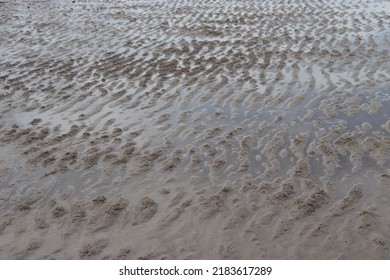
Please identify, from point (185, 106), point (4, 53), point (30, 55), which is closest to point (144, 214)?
point (185, 106)

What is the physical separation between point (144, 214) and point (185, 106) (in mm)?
3698

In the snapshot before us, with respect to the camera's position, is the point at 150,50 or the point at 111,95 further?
the point at 150,50

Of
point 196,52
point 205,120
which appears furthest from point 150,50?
point 205,120

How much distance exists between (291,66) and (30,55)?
7.88m

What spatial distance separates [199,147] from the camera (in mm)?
7074

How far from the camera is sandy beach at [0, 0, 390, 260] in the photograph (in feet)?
16.6

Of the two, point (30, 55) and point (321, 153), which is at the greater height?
point (30, 55)

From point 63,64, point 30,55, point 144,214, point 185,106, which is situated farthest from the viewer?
point 30,55

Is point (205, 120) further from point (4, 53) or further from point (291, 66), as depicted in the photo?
point (4, 53)

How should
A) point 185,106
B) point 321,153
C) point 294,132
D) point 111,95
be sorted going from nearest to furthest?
point 321,153, point 294,132, point 185,106, point 111,95

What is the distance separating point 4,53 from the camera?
13211mm

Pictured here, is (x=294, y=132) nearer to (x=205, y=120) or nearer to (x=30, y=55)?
(x=205, y=120)

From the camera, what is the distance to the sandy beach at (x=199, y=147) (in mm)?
5070

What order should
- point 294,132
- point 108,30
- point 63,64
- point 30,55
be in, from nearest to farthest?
point 294,132, point 63,64, point 30,55, point 108,30
